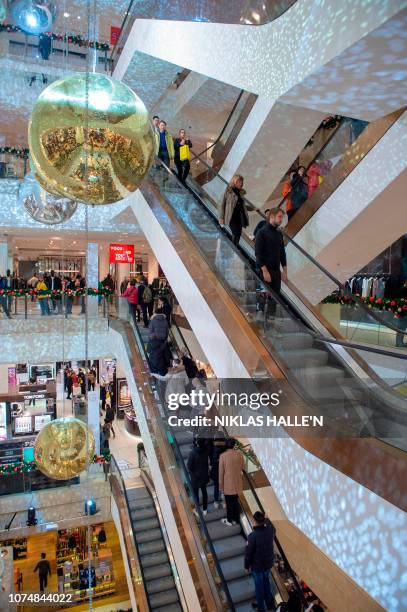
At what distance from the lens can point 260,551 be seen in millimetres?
4316

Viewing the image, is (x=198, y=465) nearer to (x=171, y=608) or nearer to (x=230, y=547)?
(x=230, y=547)

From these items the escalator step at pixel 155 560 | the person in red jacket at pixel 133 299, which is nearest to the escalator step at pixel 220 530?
the escalator step at pixel 155 560

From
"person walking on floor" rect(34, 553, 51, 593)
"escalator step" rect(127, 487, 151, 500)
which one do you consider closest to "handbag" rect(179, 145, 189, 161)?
"escalator step" rect(127, 487, 151, 500)

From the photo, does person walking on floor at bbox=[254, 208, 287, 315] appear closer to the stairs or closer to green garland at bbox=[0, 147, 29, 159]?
the stairs

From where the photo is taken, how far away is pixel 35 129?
1811 mm

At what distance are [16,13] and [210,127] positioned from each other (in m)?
6.26

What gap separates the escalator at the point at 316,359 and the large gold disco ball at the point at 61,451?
1943 millimetres

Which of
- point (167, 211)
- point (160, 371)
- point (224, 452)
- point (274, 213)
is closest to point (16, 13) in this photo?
point (167, 211)

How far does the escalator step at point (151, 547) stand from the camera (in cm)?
813

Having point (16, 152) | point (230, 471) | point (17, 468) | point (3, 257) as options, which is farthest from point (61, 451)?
point (3, 257)

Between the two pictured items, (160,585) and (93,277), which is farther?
(93,277)

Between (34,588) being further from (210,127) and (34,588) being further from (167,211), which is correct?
(210,127)

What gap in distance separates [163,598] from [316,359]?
251 inches

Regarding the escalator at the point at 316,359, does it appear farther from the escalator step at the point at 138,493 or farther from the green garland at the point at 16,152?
the green garland at the point at 16,152
